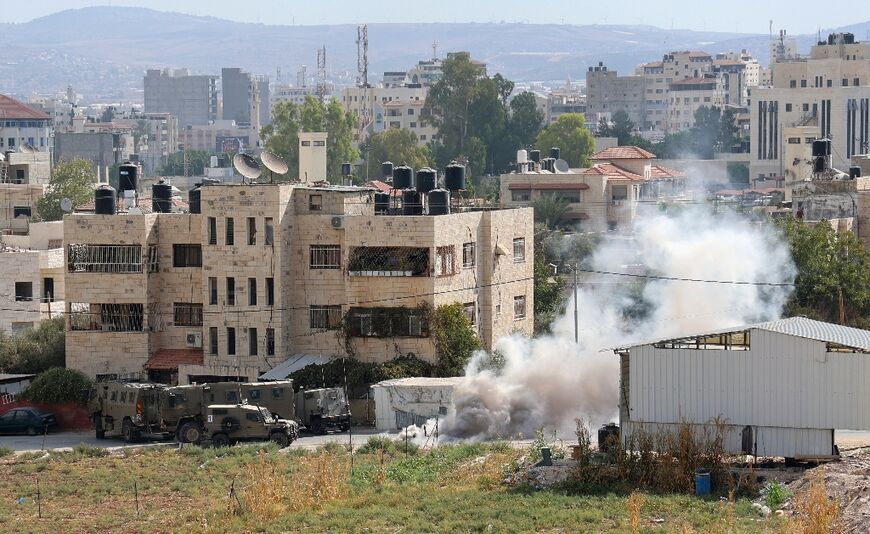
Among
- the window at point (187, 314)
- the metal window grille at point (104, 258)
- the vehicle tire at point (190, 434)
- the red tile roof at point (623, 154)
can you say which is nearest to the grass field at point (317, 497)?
the vehicle tire at point (190, 434)

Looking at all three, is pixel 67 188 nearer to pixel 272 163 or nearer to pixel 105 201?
pixel 272 163

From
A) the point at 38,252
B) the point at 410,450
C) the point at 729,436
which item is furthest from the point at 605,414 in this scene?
the point at 38,252

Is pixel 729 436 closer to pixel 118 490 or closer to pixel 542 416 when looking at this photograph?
pixel 542 416

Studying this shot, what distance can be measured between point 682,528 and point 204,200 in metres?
23.4

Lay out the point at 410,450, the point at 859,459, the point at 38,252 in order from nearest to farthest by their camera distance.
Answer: the point at 859,459, the point at 410,450, the point at 38,252

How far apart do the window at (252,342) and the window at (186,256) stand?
2655 mm

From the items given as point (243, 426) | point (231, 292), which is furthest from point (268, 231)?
point (243, 426)

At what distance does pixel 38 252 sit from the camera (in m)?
59.7

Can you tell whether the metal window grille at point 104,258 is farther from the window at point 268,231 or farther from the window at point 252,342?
the window at point 268,231

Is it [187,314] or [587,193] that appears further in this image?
[587,193]

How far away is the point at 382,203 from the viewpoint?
167 feet

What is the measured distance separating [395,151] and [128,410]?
87802 mm

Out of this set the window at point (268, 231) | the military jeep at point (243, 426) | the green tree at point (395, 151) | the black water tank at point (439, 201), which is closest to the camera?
the military jeep at point (243, 426)

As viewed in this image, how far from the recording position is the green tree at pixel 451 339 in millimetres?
48281
